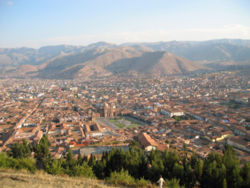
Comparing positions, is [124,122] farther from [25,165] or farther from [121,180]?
[121,180]

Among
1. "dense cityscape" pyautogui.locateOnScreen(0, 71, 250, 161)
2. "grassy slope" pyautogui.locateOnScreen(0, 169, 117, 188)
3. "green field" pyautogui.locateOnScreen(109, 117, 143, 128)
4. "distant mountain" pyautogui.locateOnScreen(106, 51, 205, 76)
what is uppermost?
"grassy slope" pyautogui.locateOnScreen(0, 169, 117, 188)

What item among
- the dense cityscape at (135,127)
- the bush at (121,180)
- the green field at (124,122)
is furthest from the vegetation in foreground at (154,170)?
the green field at (124,122)

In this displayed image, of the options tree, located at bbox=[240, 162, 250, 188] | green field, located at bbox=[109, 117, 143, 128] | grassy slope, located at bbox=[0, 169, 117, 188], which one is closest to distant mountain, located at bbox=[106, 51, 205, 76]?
green field, located at bbox=[109, 117, 143, 128]

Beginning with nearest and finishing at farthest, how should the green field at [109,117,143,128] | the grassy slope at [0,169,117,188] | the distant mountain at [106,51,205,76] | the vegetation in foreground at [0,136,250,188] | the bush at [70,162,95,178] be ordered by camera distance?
the grassy slope at [0,169,117,188] → the vegetation in foreground at [0,136,250,188] → the bush at [70,162,95,178] → the green field at [109,117,143,128] → the distant mountain at [106,51,205,76]

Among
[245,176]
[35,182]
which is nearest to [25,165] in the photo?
[35,182]

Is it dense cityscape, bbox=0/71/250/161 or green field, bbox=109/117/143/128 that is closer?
dense cityscape, bbox=0/71/250/161

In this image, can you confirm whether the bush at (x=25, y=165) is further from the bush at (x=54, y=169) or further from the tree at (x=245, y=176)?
the tree at (x=245, y=176)

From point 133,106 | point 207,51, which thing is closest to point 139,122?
point 133,106

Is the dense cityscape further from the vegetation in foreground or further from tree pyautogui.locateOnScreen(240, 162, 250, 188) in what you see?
tree pyautogui.locateOnScreen(240, 162, 250, 188)

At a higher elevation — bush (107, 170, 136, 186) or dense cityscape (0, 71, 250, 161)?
bush (107, 170, 136, 186)
